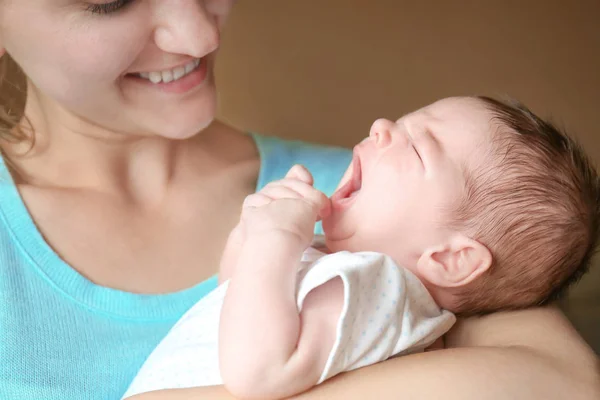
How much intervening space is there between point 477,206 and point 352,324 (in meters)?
0.27

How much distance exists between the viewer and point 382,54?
6.39 feet

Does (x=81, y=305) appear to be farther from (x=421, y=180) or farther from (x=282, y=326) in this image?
(x=421, y=180)

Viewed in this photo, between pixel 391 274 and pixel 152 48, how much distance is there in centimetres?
54

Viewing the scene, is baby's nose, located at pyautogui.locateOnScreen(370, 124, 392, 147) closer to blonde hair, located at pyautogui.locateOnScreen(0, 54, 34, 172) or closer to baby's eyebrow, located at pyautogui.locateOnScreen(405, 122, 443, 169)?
baby's eyebrow, located at pyautogui.locateOnScreen(405, 122, 443, 169)

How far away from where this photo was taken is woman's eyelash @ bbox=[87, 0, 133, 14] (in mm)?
1020

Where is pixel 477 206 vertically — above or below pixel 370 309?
above

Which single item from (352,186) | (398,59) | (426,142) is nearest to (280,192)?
(352,186)

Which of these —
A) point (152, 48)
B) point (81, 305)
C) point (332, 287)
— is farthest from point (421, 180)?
point (81, 305)

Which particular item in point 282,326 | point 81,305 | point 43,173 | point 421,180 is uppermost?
point 421,180

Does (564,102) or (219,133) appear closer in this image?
(219,133)

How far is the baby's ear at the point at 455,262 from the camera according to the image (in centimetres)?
101

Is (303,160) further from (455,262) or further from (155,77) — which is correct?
(455,262)

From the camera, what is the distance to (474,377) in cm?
86

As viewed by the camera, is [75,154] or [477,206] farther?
[75,154]
